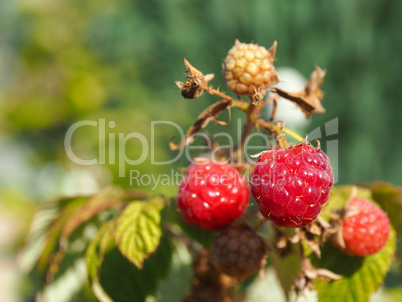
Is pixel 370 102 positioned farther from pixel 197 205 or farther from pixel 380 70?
pixel 197 205

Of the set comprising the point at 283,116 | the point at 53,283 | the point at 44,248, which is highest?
the point at 283,116

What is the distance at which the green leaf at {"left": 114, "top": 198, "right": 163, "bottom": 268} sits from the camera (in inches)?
34.1

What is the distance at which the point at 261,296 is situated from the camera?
1299 millimetres

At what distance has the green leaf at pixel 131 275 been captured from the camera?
930 mm

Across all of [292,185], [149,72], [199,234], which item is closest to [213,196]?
[199,234]

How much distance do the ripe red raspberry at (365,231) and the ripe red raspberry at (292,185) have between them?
18 cm

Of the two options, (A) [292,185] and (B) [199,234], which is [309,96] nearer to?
(A) [292,185]

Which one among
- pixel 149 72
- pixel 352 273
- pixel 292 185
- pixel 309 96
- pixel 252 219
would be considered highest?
pixel 149 72

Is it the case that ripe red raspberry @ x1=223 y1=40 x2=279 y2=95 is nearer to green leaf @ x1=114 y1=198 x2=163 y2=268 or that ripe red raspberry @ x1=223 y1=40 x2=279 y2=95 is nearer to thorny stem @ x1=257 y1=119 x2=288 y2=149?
thorny stem @ x1=257 y1=119 x2=288 y2=149

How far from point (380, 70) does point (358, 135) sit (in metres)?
0.83

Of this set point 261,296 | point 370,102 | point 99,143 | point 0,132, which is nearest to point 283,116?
point 261,296

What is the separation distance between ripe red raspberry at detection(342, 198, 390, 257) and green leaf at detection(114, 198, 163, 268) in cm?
40

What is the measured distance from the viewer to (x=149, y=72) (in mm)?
6629

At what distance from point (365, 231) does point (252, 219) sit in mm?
254
